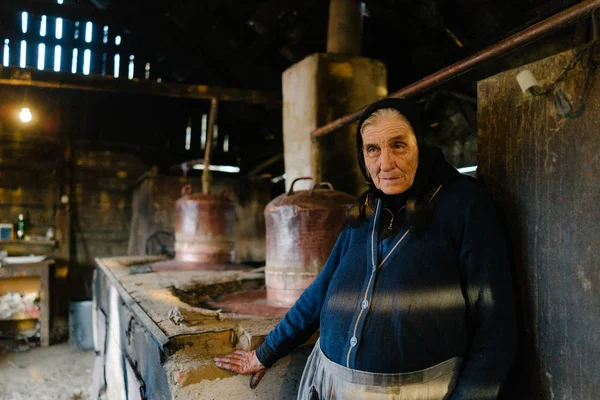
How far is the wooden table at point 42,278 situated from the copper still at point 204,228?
3.42 meters

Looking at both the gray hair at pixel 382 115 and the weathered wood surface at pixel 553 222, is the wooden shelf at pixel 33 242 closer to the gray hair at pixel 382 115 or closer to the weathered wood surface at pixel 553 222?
the gray hair at pixel 382 115

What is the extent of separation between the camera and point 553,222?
1.63 metres

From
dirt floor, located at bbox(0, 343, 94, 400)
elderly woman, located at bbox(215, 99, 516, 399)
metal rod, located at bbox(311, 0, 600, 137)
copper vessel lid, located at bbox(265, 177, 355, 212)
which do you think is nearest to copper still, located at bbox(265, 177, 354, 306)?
copper vessel lid, located at bbox(265, 177, 355, 212)

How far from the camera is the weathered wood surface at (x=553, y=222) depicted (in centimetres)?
150

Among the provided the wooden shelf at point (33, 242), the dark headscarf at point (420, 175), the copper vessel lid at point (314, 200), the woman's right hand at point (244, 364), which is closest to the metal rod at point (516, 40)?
the dark headscarf at point (420, 175)

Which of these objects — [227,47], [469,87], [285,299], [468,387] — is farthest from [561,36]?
[227,47]

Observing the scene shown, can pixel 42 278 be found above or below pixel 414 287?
below

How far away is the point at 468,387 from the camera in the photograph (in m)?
1.55

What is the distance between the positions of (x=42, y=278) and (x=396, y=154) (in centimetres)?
789

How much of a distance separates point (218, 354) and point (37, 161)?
861 centimetres

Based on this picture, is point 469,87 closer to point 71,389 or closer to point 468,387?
point 468,387

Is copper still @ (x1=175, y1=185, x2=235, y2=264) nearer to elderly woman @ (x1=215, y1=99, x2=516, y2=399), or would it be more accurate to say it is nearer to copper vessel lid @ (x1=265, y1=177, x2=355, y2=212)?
copper vessel lid @ (x1=265, y1=177, x2=355, y2=212)

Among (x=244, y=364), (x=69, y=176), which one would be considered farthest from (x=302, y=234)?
(x=69, y=176)

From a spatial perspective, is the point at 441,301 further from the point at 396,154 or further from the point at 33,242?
the point at 33,242
